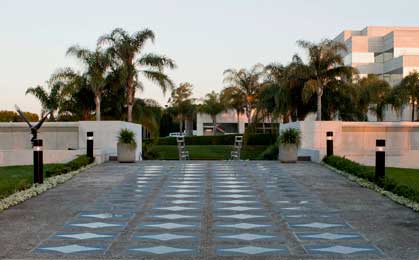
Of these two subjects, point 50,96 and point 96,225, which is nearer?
point 96,225

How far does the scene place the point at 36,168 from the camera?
13000mm

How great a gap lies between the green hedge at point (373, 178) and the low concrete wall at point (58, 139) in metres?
8.04

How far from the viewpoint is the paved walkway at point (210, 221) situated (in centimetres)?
657

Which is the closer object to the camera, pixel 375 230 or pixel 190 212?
pixel 375 230

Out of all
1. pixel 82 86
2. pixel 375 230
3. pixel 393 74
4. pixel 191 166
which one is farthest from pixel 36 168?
pixel 393 74

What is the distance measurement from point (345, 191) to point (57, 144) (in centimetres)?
1323

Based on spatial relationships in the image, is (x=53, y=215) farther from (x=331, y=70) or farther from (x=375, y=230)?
(x=331, y=70)

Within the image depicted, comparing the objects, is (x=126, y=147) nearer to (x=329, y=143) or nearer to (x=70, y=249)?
(x=329, y=143)

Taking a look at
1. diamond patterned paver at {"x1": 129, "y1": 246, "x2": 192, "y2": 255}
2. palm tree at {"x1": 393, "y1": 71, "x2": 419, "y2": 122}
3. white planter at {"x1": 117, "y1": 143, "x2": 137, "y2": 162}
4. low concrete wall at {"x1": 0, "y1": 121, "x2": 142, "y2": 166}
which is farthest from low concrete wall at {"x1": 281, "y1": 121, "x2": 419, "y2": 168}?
diamond patterned paver at {"x1": 129, "y1": 246, "x2": 192, "y2": 255}

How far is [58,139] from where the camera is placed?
22.1 meters

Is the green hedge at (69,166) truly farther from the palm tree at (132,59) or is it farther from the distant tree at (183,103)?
the distant tree at (183,103)

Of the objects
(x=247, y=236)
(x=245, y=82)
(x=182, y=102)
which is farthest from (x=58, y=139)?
(x=182, y=102)

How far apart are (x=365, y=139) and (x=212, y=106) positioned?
169ft

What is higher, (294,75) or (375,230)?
(294,75)
